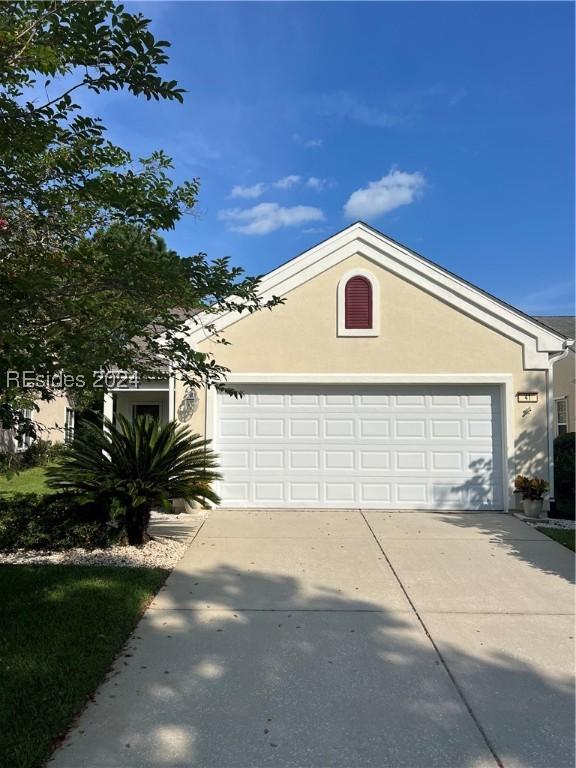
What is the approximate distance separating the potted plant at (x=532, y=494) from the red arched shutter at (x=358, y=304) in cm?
395

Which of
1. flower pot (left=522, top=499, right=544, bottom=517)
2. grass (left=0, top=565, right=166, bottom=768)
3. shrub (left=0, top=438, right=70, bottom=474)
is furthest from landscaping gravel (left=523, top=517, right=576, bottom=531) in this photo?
shrub (left=0, top=438, right=70, bottom=474)

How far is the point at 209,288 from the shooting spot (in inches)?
144

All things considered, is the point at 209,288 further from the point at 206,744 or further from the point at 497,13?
the point at 497,13

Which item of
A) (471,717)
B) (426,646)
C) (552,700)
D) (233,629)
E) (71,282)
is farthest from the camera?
(233,629)

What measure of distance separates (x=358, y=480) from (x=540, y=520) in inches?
124

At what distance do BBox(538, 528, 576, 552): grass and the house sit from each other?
4.73 ft

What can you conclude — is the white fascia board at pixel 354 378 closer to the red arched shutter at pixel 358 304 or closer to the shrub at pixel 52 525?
the red arched shutter at pixel 358 304

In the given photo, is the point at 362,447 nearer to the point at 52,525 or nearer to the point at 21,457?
the point at 52,525

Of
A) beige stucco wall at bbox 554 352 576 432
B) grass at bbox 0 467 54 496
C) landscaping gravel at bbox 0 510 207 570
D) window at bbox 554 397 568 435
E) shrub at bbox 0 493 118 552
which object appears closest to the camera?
landscaping gravel at bbox 0 510 207 570

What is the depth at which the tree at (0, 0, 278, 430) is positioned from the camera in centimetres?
287

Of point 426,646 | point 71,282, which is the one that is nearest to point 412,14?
point 71,282

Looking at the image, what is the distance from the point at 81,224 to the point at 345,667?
13.1 feet

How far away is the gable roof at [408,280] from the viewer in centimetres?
933

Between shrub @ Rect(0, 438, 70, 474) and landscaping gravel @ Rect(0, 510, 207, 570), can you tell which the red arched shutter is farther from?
shrub @ Rect(0, 438, 70, 474)
